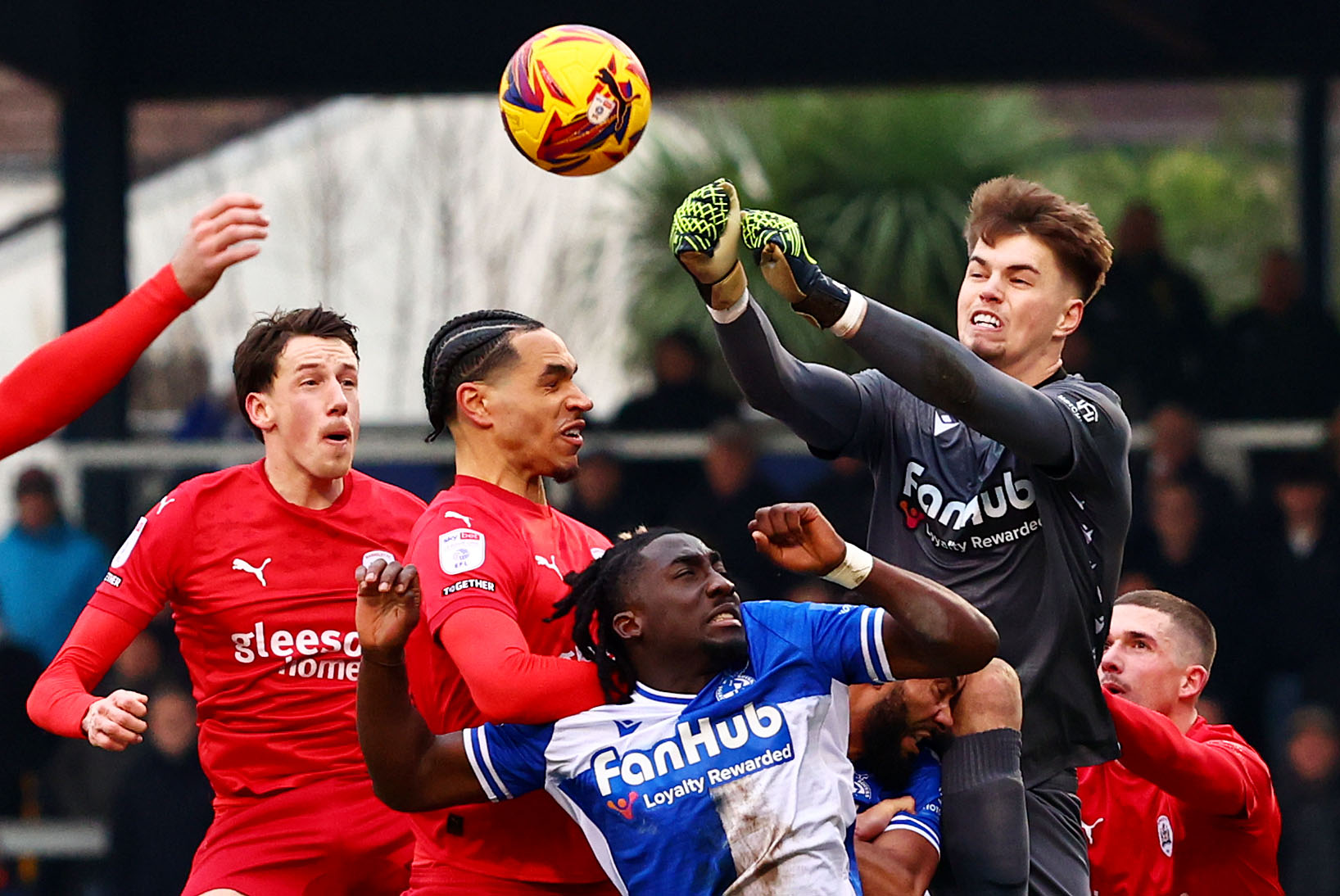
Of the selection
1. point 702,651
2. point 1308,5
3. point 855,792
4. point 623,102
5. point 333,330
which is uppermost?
point 1308,5

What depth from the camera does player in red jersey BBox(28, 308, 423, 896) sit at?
5.16m

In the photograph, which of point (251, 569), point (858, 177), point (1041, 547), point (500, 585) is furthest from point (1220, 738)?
point (858, 177)

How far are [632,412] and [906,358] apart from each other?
6.66 meters

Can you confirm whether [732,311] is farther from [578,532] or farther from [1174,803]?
[1174,803]

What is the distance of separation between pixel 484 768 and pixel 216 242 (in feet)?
4.69

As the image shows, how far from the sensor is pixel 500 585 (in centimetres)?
445

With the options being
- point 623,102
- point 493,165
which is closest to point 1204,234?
point 493,165

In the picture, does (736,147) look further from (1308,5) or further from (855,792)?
(855,792)

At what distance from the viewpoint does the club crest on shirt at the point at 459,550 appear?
14.5ft

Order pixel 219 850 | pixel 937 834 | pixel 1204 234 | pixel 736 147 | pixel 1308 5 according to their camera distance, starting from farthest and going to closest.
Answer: pixel 1204 234, pixel 736 147, pixel 1308 5, pixel 219 850, pixel 937 834

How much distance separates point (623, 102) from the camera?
210 inches

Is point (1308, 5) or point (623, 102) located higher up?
point (1308, 5)

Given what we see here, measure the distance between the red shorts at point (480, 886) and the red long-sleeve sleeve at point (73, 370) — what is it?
4.48ft

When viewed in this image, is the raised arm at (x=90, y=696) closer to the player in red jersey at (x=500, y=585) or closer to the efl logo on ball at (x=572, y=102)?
the player in red jersey at (x=500, y=585)
